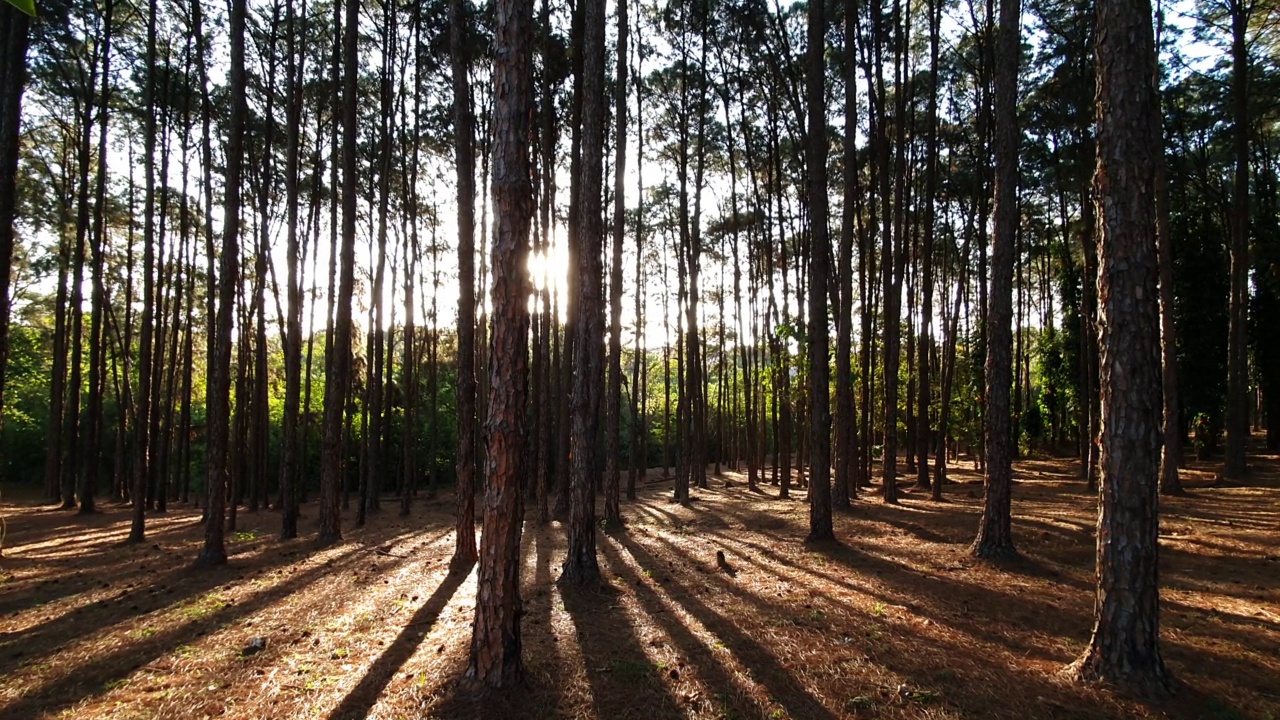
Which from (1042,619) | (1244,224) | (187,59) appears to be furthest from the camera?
(187,59)

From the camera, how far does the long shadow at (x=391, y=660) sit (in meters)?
4.17

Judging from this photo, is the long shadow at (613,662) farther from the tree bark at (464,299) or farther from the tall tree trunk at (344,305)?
the tall tree trunk at (344,305)

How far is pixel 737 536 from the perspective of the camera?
11219 mm

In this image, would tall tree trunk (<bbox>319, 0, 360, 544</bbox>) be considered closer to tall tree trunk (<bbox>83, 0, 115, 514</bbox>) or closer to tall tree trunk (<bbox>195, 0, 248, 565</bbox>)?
tall tree trunk (<bbox>195, 0, 248, 565</bbox>)

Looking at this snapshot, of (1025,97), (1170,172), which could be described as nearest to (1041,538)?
(1025,97)

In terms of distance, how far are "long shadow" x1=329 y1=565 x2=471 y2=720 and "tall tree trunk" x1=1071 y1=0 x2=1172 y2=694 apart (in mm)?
4975

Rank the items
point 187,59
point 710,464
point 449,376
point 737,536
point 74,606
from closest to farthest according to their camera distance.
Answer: point 74,606 → point 737,536 → point 187,59 → point 449,376 → point 710,464

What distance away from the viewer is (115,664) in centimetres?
512

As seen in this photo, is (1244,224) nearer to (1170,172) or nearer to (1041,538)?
(1170,172)

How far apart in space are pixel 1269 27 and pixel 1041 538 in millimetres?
14437

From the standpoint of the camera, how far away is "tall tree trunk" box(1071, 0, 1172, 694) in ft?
13.2

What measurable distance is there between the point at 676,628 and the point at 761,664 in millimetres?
1224

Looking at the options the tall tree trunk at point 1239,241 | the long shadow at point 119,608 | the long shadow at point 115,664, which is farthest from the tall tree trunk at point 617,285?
the tall tree trunk at point 1239,241

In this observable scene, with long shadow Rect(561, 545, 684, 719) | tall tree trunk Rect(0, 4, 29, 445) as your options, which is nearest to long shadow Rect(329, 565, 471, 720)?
long shadow Rect(561, 545, 684, 719)
